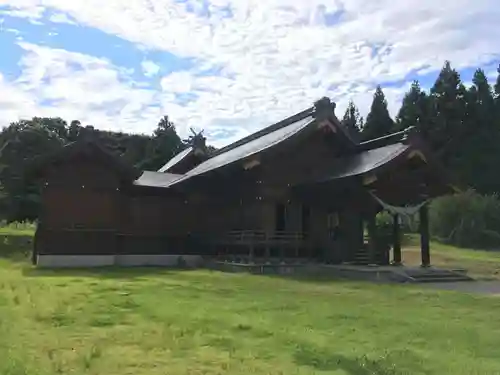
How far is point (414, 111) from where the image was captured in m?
48.8

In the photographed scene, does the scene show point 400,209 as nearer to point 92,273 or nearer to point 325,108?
point 325,108

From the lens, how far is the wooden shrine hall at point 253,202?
16969 millimetres

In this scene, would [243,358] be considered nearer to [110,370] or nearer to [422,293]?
[110,370]

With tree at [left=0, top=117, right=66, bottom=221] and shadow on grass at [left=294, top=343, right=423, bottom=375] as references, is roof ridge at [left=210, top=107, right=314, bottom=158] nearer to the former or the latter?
tree at [left=0, top=117, right=66, bottom=221]

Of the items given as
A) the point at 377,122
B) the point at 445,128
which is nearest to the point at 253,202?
the point at 445,128

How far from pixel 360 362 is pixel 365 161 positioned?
1256 centimetres

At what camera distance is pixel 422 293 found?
1107cm

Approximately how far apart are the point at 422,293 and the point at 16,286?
7701 mm

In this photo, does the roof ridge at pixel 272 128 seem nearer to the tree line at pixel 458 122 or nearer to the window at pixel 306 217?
the window at pixel 306 217

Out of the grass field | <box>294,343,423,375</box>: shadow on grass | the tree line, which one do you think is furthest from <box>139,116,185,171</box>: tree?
<box>294,343,423,375</box>: shadow on grass

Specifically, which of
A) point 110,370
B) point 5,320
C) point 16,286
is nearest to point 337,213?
point 16,286

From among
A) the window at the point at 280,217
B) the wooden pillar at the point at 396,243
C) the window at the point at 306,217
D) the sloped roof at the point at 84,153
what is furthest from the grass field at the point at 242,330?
the window at the point at 306,217

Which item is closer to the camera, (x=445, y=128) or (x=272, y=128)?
(x=272, y=128)

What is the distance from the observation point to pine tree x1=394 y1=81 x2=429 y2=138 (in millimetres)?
47938
